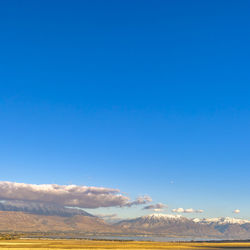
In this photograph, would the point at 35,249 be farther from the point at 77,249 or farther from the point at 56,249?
the point at 77,249

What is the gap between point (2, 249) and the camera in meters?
108

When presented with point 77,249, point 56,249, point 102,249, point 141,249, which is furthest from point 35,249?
point 141,249

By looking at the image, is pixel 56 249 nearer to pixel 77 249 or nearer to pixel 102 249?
pixel 77 249

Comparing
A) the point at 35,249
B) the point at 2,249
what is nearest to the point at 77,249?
the point at 35,249

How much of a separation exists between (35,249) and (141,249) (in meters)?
41.0

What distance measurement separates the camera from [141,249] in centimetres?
12875

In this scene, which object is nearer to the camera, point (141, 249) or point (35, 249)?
point (35, 249)

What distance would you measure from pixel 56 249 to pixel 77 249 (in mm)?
7551

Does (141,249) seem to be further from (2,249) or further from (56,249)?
(2,249)

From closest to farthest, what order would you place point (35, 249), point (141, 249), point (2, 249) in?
point (2, 249)
point (35, 249)
point (141, 249)

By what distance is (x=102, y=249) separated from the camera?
122125 millimetres

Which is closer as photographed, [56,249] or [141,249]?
[56,249]

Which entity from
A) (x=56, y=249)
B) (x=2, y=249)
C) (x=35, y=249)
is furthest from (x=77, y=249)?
(x=2, y=249)

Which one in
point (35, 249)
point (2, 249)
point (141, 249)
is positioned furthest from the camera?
point (141, 249)
